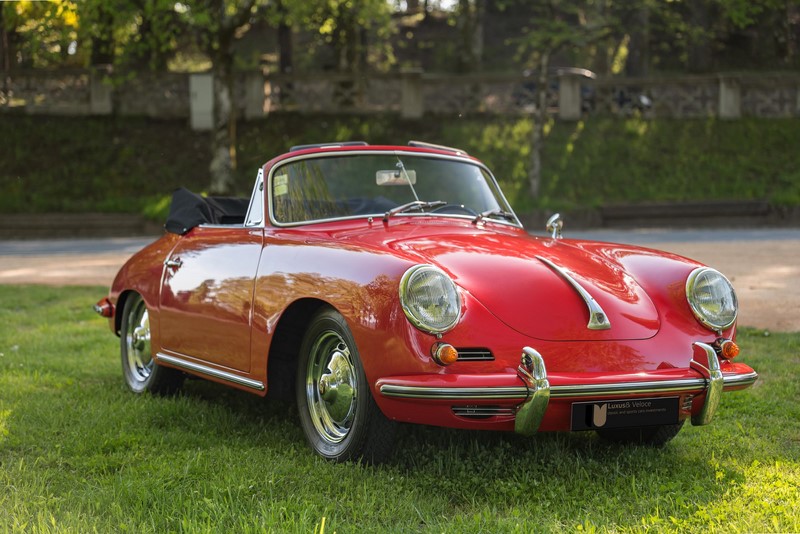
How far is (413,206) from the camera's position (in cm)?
540

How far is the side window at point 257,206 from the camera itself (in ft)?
17.7

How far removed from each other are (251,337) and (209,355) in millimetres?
520

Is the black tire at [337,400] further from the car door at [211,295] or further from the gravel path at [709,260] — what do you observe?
the gravel path at [709,260]

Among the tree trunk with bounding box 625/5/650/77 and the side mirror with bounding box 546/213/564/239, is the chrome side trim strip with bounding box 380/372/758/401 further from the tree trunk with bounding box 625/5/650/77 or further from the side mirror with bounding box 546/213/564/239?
the tree trunk with bounding box 625/5/650/77

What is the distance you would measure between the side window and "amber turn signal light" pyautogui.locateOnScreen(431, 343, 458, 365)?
175 cm

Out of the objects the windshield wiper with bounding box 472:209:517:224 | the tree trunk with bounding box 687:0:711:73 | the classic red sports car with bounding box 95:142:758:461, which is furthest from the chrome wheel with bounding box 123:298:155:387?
the tree trunk with bounding box 687:0:711:73

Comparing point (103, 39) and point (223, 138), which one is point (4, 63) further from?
point (223, 138)

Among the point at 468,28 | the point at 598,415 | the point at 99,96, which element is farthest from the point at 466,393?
the point at 468,28

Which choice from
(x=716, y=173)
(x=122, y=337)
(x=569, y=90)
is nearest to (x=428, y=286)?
(x=122, y=337)

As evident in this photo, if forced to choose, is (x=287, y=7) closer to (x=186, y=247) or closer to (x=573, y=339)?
(x=186, y=247)

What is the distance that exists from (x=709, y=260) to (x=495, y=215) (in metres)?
7.67

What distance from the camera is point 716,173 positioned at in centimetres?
2181

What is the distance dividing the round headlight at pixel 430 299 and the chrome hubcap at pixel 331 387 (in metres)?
0.45

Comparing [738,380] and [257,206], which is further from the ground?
[257,206]
